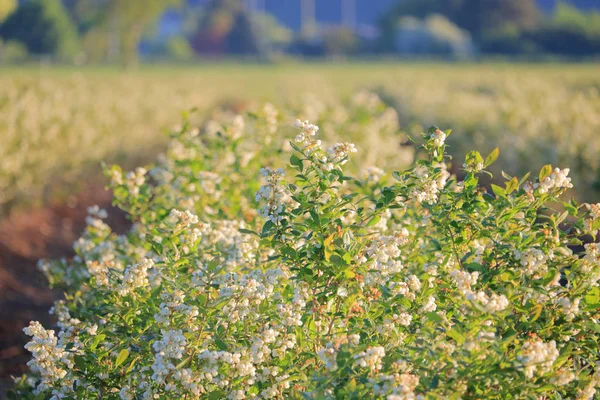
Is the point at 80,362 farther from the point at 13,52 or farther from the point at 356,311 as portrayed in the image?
the point at 13,52

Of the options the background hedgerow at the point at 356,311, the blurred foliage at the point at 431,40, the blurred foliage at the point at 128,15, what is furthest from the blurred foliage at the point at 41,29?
the background hedgerow at the point at 356,311

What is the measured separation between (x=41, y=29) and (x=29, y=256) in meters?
54.0

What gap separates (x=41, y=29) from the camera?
56.2m

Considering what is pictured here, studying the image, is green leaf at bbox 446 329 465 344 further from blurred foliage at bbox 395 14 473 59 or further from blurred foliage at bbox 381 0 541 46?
blurred foliage at bbox 381 0 541 46

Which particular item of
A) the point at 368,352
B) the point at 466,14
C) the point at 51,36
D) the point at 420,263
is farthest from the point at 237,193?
the point at 466,14

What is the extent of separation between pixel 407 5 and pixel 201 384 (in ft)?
301

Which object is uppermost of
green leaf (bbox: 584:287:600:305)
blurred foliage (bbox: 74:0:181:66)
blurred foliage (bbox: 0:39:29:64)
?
blurred foliage (bbox: 0:39:29:64)

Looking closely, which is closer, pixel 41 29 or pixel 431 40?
pixel 41 29

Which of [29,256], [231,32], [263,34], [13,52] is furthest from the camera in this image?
[263,34]

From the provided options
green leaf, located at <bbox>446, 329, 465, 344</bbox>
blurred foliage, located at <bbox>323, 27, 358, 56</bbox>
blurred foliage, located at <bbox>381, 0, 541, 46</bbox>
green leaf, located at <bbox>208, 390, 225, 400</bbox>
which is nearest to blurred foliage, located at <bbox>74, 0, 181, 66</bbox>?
blurred foliage, located at <bbox>323, 27, 358, 56</bbox>

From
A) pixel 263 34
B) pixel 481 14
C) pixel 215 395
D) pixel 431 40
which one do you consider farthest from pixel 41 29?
pixel 215 395

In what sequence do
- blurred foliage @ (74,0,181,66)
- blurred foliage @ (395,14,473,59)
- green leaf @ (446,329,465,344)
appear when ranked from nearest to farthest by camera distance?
1. green leaf @ (446,329,465,344)
2. blurred foliage @ (74,0,181,66)
3. blurred foliage @ (395,14,473,59)

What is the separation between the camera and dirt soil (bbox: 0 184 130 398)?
5.56 meters

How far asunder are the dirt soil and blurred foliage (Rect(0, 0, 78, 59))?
1904 inches
